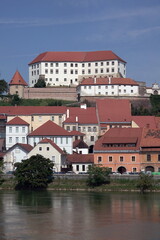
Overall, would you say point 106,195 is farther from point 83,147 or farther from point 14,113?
point 14,113

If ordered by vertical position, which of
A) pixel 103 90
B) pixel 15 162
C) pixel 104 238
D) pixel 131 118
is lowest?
pixel 104 238

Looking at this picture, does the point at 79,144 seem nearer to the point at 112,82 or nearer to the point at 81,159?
the point at 81,159

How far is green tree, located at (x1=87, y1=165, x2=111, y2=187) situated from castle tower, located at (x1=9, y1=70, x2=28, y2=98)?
48253 mm

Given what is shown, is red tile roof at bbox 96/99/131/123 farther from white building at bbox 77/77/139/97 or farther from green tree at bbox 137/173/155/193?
green tree at bbox 137/173/155/193

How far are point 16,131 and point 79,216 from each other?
36.2m

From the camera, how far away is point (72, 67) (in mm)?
121875

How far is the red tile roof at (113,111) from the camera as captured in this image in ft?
280

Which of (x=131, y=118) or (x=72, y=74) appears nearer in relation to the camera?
(x=131, y=118)

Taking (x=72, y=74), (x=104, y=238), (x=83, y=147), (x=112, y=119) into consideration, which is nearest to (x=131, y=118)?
(x=112, y=119)

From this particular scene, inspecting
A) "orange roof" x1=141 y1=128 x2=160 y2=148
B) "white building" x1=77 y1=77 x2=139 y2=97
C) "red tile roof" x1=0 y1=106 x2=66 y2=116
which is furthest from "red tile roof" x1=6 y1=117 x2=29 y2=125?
"white building" x1=77 y1=77 x2=139 y2=97

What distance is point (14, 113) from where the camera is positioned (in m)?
84.2

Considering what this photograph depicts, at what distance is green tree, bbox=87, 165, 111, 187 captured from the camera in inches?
2411

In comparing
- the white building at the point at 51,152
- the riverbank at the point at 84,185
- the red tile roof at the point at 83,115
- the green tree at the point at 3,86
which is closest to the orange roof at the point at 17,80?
the green tree at the point at 3,86

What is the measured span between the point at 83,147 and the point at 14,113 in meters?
10.7
